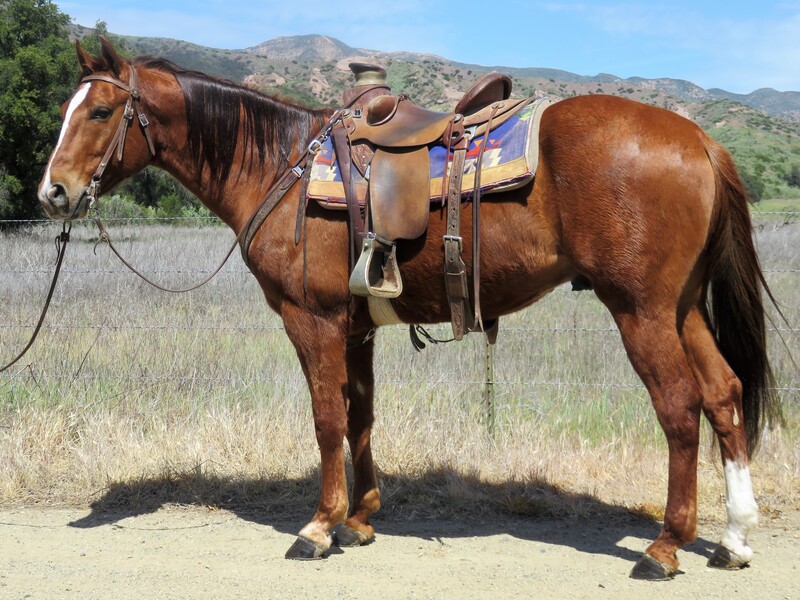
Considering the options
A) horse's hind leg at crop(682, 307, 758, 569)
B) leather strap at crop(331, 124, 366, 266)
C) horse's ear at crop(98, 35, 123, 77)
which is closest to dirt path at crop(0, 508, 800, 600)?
horse's hind leg at crop(682, 307, 758, 569)

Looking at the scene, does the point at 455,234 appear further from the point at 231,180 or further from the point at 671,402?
the point at 231,180

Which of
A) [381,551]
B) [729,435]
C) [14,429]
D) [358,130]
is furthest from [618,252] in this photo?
[14,429]

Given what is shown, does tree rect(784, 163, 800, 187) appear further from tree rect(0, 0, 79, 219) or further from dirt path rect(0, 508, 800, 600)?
dirt path rect(0, 508, 800, 600)

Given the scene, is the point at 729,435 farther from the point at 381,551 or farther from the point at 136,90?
the point at 136,90

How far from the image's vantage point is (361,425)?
4.22 meters

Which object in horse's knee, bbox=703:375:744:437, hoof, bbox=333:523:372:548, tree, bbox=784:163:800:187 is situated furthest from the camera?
tree, bbox=784:163:800:187

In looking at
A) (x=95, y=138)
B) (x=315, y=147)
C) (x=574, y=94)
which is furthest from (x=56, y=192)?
(x=574, y=94)

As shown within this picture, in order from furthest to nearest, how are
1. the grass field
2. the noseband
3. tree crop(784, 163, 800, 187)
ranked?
tree crop(784, 163, 800, 187), the grass field, the noseband

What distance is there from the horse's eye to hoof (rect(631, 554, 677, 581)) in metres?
3.46

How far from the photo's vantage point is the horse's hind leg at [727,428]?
3.54m

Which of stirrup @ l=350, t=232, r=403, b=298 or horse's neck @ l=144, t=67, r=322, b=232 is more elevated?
horse's neck @ l=144, t=67, r=322, b=232

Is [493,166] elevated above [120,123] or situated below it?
below

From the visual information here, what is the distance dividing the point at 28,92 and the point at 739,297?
24.4 metres

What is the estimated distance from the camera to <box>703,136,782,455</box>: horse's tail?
3.49 meters
